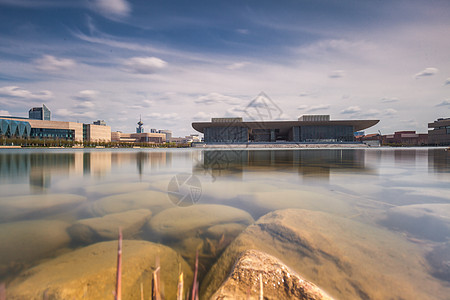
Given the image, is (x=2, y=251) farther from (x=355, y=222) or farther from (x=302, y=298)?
(x=355, y=222)

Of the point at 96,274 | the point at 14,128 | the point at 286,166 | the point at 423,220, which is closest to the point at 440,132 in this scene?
the point at 286,166

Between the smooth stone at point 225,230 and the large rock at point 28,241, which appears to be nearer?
the large rock at point 28,241

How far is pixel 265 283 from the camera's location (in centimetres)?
202

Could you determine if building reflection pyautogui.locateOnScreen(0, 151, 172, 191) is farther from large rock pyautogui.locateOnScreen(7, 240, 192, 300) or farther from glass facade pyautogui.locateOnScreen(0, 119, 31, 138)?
glass facade pyautogui.locateOnScreen(0, 119, 31, 138)

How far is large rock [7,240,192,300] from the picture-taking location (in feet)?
6.57

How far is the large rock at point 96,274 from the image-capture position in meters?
2.00

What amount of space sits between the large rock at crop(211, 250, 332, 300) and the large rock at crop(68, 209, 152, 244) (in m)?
1.76

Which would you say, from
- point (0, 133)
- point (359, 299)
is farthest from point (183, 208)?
point (0, 133)

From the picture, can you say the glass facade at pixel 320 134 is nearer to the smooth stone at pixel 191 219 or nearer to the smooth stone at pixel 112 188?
the smooth stone at pixel 112 188

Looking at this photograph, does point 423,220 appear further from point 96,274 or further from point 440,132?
point 440,132

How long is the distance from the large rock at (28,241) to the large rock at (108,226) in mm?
165

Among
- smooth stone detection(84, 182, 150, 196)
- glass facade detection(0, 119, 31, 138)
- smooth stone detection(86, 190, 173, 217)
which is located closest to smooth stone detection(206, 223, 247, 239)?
smooth stone detection(86, 190, 173, 217)

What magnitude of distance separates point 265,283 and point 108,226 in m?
2.62

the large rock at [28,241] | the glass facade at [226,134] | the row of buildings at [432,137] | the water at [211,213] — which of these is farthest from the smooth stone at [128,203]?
the row of buildings at [432,137]
